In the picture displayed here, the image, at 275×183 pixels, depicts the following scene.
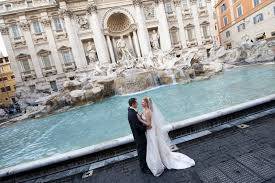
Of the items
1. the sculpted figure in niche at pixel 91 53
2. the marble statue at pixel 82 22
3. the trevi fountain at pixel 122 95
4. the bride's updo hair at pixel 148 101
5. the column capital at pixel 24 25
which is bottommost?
the trevi fountain at pixel 122 95

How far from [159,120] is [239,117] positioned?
106 inches

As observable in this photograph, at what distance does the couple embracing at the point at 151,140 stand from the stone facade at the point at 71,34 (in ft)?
75.1

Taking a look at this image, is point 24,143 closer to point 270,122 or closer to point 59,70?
point 270,122

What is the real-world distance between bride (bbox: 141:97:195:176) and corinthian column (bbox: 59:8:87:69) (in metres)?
24.6

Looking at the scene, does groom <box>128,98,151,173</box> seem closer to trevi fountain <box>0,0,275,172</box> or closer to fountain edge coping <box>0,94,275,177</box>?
fountain edge coping <box>0,94,275,177</box>

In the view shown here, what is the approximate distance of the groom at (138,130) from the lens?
2934mm

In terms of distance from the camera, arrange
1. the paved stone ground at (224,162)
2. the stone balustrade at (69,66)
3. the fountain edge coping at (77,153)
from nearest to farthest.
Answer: the paved stone ground at (224,162) → the fountain edge coping at (77,153) → the stone balustrade at (69,66)

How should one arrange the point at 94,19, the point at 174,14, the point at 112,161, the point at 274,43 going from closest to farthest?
the point at 112,161
the point at 274,43
the point at 94,19
the point at 174,14

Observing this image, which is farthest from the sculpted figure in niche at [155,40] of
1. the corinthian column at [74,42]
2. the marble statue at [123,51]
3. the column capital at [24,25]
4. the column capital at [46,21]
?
the column capital at [24,25]

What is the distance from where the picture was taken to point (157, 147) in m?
3.05

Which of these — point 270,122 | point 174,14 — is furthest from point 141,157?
point 174,14

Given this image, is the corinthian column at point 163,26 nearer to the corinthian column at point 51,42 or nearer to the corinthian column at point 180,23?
the corinthian column at point 180,23

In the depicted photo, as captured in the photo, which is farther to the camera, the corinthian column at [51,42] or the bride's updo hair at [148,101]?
the corinthian column at [51,42]

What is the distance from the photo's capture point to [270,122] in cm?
400
